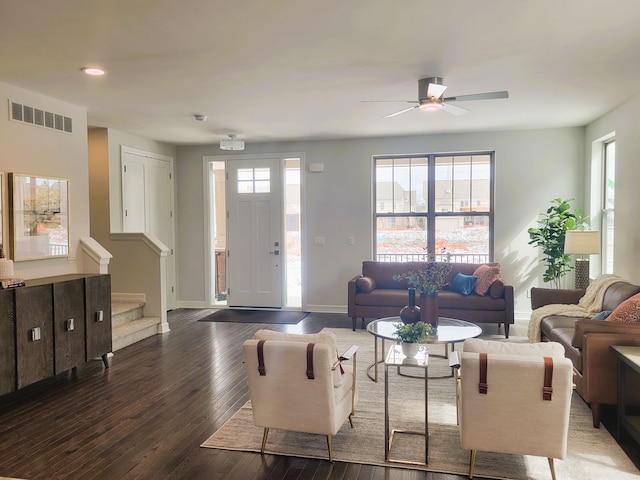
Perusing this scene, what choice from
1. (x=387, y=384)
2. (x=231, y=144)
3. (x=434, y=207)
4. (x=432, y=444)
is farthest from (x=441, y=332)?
(x=231, y=144)

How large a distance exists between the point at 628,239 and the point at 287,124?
162 inches

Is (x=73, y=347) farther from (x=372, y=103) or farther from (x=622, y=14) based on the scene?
(x=622, y=14)

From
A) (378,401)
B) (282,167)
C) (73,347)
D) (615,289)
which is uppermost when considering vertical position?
(282,167)

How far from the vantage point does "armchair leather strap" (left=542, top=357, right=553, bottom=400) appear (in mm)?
2223

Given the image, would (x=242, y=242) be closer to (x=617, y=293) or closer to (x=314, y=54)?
(x=314, y=54)

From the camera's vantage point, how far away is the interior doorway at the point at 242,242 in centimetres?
722

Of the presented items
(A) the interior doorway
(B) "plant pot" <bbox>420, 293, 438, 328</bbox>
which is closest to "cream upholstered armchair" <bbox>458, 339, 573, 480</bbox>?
(B) "plant pot" <bbox>420, 293, 438, 328</bbox>

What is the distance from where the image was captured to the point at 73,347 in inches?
160

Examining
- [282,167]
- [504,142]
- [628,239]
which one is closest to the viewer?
[628,239]

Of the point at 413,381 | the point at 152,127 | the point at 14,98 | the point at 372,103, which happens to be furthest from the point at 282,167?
the point at 413,381

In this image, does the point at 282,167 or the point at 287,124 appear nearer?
the point at 287,124

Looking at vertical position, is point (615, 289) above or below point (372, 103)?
below

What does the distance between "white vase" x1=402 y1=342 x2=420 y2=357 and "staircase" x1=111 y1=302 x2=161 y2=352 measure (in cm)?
343

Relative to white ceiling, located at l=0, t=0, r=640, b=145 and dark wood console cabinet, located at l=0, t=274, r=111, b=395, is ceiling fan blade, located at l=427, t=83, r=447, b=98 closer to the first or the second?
white ceiling, located at l=0, t=0, r=640, b=145
